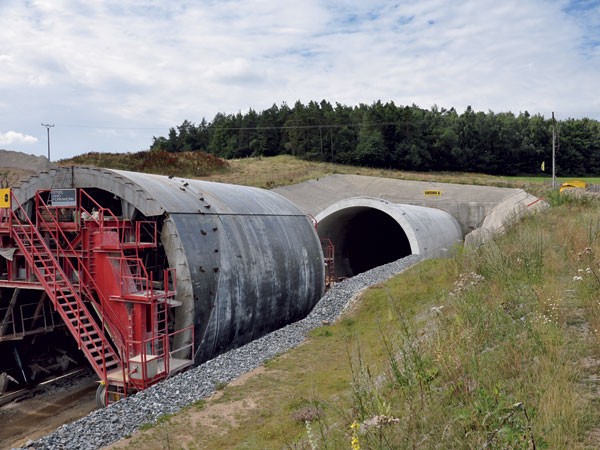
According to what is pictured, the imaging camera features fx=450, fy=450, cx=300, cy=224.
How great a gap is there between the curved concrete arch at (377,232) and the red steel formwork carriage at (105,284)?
13.6 metres

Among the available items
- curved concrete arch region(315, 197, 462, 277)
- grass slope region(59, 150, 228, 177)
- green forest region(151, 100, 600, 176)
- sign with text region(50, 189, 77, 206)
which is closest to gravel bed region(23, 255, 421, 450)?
sign with text region(50, 189, 77, 206)

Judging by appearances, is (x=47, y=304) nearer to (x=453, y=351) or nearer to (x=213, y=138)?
(x=453, y=351)

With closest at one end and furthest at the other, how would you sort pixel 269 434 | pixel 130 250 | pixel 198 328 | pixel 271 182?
1. pixel 269 434
2. pixel 198 328
3. pixel 130 250
4. pixel 271 182

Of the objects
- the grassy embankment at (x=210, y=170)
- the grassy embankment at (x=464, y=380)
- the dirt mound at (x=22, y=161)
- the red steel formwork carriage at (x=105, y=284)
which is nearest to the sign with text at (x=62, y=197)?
the red steel formwork carriage at (x=105, y=284)

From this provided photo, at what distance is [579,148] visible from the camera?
74875mm

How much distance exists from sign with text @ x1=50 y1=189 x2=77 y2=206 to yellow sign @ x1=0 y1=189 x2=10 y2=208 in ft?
6.08

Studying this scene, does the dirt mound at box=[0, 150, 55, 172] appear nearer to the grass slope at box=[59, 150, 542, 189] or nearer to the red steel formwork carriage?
the grass slope at box=[59, 150, 542, 189]

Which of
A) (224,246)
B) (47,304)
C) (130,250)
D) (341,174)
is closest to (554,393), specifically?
(224,246)

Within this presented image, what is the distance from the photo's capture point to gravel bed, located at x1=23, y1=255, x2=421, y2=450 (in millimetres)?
8047

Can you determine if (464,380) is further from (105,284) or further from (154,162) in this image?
(154,162)

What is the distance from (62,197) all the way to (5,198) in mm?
2348

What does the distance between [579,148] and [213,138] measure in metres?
67.9

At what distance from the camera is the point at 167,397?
9453 mm

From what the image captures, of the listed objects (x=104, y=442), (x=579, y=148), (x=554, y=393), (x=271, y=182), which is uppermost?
(x=579, y=148)
